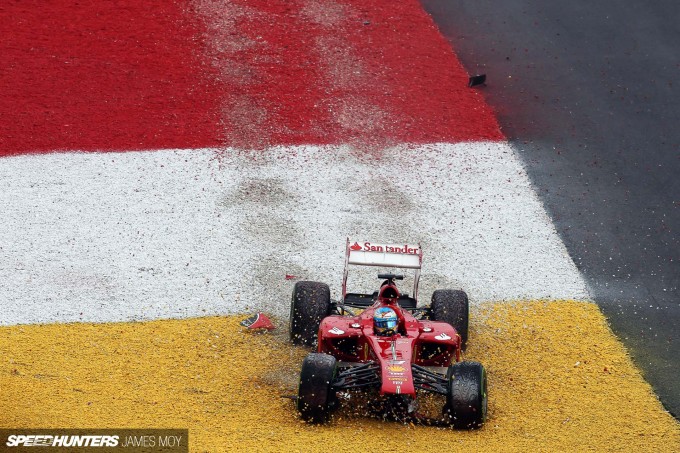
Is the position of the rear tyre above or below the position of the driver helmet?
below

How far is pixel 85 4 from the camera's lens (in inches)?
1199

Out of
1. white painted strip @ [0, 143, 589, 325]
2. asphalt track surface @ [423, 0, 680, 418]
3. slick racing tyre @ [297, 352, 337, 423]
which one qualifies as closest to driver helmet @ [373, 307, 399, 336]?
slick racing tyre @ [297, 352, 337, 423]

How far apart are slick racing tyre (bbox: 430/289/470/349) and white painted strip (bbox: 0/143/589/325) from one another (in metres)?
2.11

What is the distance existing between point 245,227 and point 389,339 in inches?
263

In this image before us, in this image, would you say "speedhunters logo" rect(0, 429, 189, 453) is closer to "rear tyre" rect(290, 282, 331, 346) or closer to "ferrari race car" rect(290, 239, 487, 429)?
"ferrari race car" rect(290, 239, 487, 429)

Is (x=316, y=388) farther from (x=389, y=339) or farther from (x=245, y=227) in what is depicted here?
(x=245, y=227)

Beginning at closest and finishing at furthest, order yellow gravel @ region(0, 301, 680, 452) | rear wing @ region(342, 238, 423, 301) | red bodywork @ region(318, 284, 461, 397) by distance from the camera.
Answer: yellow gravel @ region(0, 301, 680, 452), red bodywork @ region(318, 284, 461, 397), rear wing @ region(342, 238, 423, 301)

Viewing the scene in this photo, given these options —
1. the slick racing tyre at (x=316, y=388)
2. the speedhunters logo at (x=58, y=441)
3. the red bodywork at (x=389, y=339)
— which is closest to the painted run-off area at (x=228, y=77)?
the red bodywork at (x=389, y=339)

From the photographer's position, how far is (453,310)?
706 inches

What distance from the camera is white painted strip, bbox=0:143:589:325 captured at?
20.0 m

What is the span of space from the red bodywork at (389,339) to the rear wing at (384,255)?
67cm

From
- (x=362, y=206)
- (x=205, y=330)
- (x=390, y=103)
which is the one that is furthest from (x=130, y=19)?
(x=205, y=330)

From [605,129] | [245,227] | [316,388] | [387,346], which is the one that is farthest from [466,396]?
[605,129]

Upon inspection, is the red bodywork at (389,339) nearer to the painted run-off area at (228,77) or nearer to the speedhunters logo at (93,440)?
the speedhunters logo at (93,440)
